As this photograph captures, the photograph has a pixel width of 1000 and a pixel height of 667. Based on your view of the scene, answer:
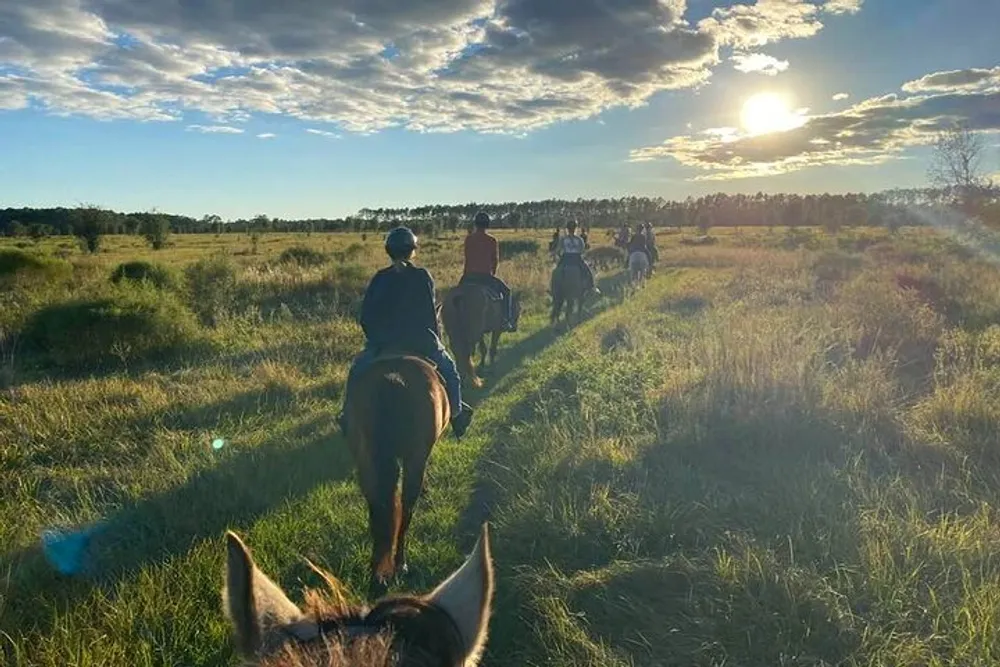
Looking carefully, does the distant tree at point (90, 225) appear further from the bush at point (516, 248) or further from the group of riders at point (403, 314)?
the group of riders at point (403, 314)

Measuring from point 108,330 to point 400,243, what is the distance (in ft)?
26.8

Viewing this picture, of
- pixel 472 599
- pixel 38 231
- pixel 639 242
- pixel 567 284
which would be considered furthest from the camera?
pixel 38 231

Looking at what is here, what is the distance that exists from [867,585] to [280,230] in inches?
4640

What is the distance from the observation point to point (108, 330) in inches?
446

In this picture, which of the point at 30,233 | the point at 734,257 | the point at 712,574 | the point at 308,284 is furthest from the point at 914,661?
the point at 30,233

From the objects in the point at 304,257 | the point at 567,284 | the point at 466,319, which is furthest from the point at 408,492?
the point at 304,257

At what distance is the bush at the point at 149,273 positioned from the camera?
16.9 m

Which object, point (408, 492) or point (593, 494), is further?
point (593, 494)

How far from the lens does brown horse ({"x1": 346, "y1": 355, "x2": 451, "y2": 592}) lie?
416cm

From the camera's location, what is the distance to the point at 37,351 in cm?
1184

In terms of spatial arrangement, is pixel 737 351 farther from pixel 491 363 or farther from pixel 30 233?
pixel 30 233

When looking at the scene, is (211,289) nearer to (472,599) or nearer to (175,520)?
(175,520)

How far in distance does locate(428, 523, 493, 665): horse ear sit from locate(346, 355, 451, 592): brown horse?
2603 mm

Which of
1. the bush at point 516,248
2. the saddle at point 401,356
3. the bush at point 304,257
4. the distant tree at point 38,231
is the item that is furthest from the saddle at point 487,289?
the distant tree at point 38,231
